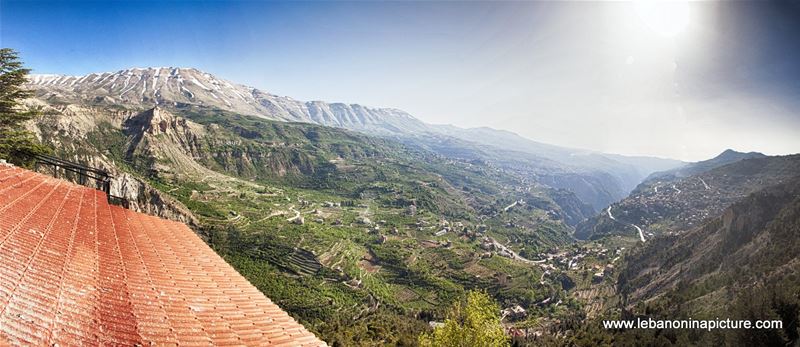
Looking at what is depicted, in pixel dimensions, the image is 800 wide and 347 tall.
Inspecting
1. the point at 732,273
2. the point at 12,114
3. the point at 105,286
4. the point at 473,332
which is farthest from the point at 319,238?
the point at 105,286

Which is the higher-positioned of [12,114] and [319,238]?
[12,114]

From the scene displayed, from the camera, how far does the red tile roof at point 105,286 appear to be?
4.95m

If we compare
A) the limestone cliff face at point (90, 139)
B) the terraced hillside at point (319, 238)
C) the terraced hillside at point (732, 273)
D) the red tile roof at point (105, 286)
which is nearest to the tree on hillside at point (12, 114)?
the terraced hillside at point (319, 238)

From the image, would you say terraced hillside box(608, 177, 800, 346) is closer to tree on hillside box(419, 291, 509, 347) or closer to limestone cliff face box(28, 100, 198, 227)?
tree on hillside box(419, 291, 509, 347)

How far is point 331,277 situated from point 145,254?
3448 inches

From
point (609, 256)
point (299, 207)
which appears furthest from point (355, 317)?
point (609, 256)

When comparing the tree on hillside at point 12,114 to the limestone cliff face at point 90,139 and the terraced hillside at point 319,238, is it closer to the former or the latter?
the terraced hillside at point 319,238

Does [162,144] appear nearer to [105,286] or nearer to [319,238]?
[319,238]

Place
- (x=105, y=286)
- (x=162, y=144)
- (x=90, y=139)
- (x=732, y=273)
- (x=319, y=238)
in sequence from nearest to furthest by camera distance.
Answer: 1. (x=105, y=286)
2. (x=732, y=273)
3. (x=319, y=238)
4. (x=90, y=139)
5. (x=162, y=144)

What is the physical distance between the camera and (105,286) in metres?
6.32

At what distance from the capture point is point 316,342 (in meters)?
7.69

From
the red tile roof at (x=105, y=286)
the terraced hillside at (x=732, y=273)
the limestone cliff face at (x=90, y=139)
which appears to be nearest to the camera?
the red tile roof at (x=105, y=286)

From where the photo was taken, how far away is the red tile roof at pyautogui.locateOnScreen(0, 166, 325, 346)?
16.2ft

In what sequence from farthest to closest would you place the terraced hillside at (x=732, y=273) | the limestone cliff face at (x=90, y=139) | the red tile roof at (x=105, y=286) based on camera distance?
the limestone cliff face at (x=90, y=139)
the terraced hillside at (x=732, y=273)
the red tile roof at (x=105, y=286)
